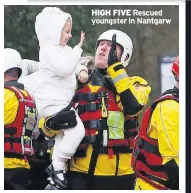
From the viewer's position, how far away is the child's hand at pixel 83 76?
3.35 m

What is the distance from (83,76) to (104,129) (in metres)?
0.38

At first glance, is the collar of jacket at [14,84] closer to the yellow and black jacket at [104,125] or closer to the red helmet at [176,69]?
the yellow and black jacket at [104,125]

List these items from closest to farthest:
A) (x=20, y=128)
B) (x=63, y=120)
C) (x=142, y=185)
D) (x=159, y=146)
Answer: (x=159, y=146)
(x=142, y=185)
(x=63, y=120)
(x=20, y=128)

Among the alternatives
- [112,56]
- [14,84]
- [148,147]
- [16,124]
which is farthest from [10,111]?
[148,147]

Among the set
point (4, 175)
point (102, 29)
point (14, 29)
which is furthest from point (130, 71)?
point (4, 175)

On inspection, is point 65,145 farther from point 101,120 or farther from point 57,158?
point 101,120

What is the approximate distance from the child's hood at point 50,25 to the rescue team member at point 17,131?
0.29 meters

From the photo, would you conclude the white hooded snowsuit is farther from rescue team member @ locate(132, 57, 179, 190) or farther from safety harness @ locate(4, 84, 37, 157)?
rescue team member @ locate(132, 57, 179, 190)

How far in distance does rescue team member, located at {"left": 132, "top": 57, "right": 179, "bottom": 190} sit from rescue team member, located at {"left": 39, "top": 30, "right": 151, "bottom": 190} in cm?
23

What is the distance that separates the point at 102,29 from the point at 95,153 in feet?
2.84

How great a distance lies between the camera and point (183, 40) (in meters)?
3.44

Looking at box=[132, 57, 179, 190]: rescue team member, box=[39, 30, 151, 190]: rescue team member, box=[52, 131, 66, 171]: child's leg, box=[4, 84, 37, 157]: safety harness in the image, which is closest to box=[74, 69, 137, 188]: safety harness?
box=[39, 30, 151, 190]: rescue team member

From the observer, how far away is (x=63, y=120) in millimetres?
3279

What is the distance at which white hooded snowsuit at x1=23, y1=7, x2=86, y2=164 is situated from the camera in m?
3.29
